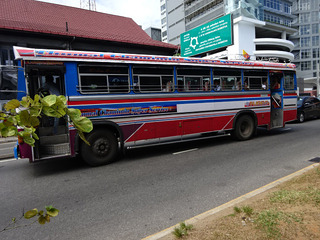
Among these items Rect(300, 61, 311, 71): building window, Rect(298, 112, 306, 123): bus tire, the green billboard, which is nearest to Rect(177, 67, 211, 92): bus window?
Rect(298, 112, 306, 123): bus tire

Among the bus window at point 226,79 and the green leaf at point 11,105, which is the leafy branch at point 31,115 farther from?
the bus window at point 226,79

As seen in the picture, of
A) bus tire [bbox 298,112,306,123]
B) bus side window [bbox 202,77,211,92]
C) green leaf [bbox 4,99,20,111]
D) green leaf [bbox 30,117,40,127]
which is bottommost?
bus tire [bbox 298,112,306,123]

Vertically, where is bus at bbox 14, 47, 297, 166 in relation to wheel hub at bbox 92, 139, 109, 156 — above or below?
above

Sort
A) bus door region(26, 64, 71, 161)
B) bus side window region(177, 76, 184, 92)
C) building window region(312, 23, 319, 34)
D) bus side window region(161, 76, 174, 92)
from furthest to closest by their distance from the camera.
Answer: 1. building window region(312, 23, 319, 34)
2. bus side window region(177, 76, 184, 92)
3. bus side window region(161, 76, 174, 92)
4. bus door region(26, 64, 71, 161)

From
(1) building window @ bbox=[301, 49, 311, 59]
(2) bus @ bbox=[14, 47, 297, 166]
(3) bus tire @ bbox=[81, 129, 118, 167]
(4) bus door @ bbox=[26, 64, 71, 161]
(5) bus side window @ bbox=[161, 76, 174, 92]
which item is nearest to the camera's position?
(4) bus door @ bbox=[26, 64, 71, 161]

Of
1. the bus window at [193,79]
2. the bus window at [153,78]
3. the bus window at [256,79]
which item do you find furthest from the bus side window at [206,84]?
the bus window at [256,79]

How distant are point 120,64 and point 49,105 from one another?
Answer: 221 inches

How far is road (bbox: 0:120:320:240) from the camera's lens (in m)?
3.50

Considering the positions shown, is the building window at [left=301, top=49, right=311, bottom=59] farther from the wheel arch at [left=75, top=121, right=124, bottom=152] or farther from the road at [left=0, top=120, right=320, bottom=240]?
the wheel arch at [left=75, top=121, right=124, bottom=152]

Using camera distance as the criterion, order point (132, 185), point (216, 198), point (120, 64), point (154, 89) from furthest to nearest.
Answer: point (154, 89) < point (120, 64) < point (132, 185) < point (216, 198)

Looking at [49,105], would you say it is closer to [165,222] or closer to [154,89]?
[165,222]

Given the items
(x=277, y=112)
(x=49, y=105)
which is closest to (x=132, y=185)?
(x=49, y=105)

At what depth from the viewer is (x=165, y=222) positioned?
11.4ft

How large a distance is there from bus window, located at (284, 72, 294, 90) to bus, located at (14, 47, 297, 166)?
52.7 inches
